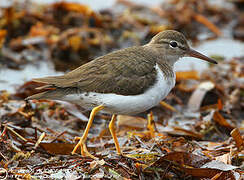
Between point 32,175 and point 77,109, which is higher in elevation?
point 32,175

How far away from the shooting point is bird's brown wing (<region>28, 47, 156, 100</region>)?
4758 mm

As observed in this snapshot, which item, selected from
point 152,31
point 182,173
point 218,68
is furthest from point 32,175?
point 152,31

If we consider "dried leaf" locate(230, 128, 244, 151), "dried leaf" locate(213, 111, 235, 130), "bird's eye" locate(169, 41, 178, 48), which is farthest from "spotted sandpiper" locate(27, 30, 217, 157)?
"dried leaf" locate(213, 111, 235, 130)

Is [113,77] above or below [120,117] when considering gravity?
above

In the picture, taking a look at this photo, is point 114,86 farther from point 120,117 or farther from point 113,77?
point 120,117

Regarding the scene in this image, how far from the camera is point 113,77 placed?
4789 mm

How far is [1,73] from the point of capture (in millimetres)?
7664

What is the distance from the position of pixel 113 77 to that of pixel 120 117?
4.91 ft

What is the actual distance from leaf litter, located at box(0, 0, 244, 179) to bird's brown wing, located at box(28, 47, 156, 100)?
62cm

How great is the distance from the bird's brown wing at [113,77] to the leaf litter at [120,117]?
0.62 m

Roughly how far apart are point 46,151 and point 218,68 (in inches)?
187

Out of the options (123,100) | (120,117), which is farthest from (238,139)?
(120,117)

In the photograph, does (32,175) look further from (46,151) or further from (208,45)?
(208,45)

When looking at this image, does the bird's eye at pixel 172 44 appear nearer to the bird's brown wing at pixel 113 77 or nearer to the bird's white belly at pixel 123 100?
the bird's brown wing at pixel 113 77
